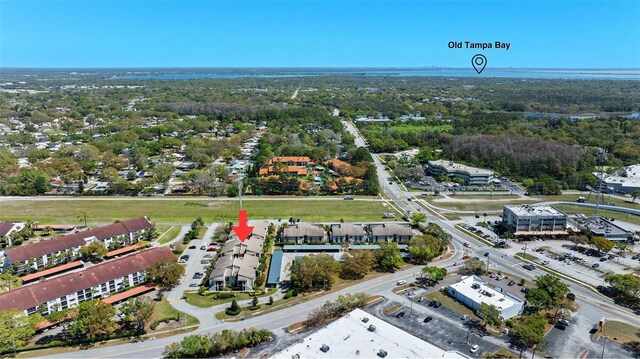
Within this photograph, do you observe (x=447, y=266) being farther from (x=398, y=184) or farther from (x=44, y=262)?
(x=44, y=262)

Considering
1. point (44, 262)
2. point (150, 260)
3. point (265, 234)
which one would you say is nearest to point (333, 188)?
point (265, 234)

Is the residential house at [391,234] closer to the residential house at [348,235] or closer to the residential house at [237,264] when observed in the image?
the residential house at [348,235]

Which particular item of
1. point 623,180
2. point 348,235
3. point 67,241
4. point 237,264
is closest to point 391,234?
point 348,235

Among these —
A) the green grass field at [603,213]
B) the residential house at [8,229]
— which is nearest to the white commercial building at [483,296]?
the green grass field at [603,213]

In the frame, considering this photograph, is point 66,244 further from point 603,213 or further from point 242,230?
point 603,213

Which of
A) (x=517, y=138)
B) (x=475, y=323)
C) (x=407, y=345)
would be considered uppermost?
→ (x=517, y=138)

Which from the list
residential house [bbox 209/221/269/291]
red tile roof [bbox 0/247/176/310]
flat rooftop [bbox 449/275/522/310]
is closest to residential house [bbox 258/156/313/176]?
residential house [bbox 209/221/269/291]

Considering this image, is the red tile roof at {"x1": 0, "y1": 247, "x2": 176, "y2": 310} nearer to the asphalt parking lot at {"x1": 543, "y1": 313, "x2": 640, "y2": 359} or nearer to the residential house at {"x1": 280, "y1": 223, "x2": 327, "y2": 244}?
the residential house at {"x1": 280, "y1": 223, "x2": 327, "y2": 244}
